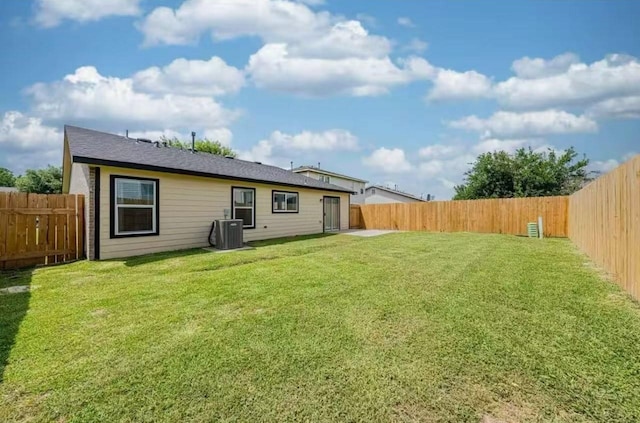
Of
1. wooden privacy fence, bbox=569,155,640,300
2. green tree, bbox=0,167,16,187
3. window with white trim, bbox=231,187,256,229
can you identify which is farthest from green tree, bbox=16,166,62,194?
wooden privacy fence, bbox=569,155,640,300

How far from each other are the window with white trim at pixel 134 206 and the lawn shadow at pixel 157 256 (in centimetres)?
69

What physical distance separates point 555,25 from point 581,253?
7.40 metres

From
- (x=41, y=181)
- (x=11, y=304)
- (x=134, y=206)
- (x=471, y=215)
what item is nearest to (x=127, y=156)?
(x=134, y=206)

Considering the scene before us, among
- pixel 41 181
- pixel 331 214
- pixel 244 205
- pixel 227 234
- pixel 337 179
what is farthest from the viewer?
pixel 337 179

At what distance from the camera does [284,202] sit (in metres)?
13.6

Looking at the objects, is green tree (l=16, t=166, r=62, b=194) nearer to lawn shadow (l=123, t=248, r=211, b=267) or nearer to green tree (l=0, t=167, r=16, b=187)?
green tree (l=0, t=167, r=16, b=187)

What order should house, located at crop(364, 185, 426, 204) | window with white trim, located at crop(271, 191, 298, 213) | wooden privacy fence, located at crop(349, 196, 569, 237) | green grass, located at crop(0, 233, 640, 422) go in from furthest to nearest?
house, located at crop(364, 185, 426, 204)
wooden privacy fence, located at crop(349, 196, 569, 237)
window with white trim, located at crop(271, 191, 298, 213)
green grass, located at crop(0, 233, 640, 422)

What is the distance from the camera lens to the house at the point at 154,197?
776 centimetres

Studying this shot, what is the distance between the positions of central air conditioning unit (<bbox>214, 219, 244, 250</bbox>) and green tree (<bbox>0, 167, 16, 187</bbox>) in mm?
49891

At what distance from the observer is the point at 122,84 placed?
664 inches

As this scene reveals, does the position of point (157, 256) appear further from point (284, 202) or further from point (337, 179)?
point (337, 179)

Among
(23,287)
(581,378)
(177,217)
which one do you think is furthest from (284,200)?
(581,378)

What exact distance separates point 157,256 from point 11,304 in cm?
386

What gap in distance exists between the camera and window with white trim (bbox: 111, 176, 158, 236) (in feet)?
26.5
